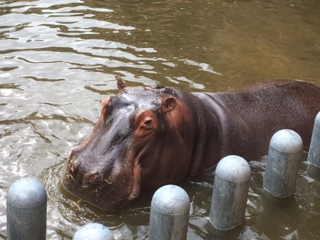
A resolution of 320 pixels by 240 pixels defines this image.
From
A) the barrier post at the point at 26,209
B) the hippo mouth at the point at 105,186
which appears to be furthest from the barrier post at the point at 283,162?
the barrier post at the point at 26,209

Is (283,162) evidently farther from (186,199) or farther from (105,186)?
(105,186)

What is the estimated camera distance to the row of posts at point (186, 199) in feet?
10.3

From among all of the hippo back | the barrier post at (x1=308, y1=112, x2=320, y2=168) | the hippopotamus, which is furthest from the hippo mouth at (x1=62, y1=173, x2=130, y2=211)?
the barrier post at (x1=308, y1=112, x2=320, y2=168)

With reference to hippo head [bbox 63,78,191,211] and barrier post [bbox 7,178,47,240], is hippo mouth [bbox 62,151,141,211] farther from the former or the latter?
barrier post [bbox 7,178,47,240]

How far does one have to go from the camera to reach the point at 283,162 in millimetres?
4270

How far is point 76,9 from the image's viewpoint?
399 inches

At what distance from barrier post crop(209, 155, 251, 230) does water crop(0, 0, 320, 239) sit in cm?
13

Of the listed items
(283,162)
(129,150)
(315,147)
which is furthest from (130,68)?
(283,162)

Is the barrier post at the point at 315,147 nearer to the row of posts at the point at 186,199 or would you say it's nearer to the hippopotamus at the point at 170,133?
the row of posts at the point at 186,199

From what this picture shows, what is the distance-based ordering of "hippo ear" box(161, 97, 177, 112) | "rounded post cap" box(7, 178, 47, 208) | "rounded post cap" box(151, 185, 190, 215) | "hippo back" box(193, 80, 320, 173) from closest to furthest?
"rounded post cap" box(7, 178, 47, 208), "rounded post cap" box(151, 185, 190, 215), "hippo ear" box(161, 97, 177, 112), "hippo back" box(193, 80, 320, 173)

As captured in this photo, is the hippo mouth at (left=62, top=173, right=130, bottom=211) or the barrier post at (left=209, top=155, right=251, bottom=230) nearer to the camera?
the barrier post at (left=209, top=155, right=251, bottom=230)

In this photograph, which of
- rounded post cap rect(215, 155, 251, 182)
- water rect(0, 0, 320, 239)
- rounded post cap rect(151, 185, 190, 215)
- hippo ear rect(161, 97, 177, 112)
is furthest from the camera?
hippo ear rect(161, 97, 177, 112)

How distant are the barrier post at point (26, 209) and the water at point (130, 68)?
0.57m

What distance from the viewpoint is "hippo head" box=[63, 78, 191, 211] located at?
4020 mm
